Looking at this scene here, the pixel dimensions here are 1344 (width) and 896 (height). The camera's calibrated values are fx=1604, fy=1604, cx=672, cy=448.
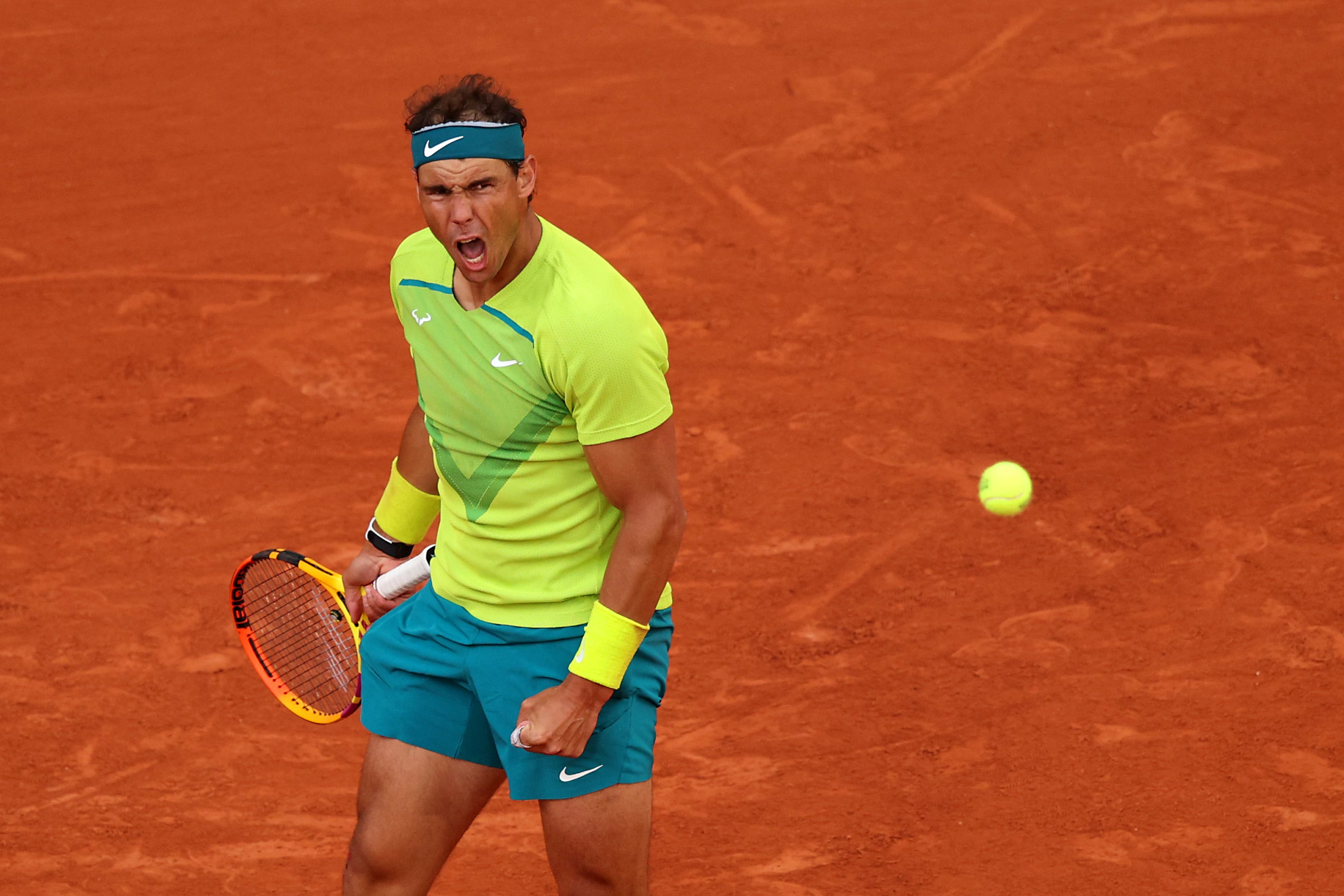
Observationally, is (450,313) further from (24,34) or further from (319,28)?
(24,34)

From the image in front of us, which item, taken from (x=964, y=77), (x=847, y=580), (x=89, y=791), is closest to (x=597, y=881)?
(x=89, y=791)

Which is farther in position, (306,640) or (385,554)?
(306,640)

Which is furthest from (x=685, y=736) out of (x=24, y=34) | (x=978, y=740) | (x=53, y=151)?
(x=24, y=34)

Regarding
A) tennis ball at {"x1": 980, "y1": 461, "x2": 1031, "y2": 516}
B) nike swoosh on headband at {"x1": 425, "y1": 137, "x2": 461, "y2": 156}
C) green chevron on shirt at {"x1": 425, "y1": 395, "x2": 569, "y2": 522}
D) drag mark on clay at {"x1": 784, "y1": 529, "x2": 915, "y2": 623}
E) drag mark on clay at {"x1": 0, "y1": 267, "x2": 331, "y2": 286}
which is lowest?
drag mark on clay at {"x1": 784, "y1": 529, "x2": 915, "y2": 623}

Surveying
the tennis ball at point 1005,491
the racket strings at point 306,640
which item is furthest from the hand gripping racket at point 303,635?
the tennis ball at point 1005,491

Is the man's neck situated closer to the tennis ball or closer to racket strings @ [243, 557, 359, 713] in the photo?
racket strings @ [243, 557, 359, 713]

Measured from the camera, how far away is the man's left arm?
10.6 ft

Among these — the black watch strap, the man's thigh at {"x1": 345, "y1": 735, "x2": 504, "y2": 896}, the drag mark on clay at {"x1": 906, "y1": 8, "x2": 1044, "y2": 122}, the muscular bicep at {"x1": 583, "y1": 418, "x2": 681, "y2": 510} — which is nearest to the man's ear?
the muscular bicep at {"x1": 583, "y1": 418, "x2": 681, "y2": 510}

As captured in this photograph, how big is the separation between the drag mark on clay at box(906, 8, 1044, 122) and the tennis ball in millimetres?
3506

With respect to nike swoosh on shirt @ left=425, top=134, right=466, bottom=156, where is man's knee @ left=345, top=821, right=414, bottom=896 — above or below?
below

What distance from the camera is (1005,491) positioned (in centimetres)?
665

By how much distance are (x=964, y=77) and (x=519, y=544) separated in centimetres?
728

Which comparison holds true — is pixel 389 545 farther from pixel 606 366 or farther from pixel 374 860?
pixel 606 366

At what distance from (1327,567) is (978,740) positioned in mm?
1793
